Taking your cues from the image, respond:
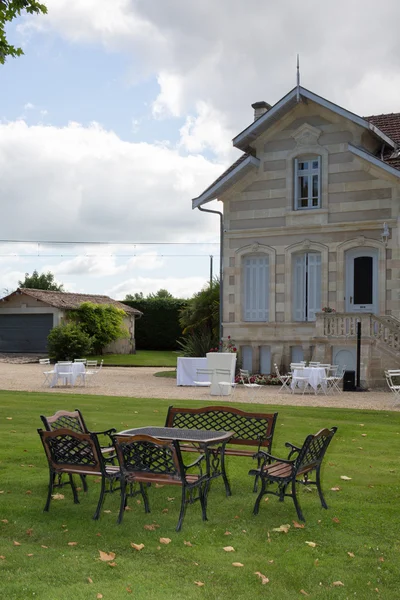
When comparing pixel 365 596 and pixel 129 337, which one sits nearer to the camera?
pixel 365 596

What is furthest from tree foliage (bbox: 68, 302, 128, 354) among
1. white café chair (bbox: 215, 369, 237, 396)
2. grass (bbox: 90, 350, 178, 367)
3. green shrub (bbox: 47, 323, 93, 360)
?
white café chair (bbox: 215, 369, 237, 396)

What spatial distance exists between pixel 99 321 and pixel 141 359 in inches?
114

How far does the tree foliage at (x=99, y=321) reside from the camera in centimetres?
3594

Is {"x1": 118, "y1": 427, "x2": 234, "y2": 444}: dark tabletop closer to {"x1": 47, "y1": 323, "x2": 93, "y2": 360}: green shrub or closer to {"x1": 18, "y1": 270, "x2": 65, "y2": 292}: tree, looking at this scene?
{"x1": 47, "y1": 323, "x2": 93, "y2": 360}: green shrub

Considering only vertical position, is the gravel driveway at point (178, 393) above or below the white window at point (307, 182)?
below

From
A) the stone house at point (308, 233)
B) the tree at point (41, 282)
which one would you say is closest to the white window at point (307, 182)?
the stone house at point (308, 233)

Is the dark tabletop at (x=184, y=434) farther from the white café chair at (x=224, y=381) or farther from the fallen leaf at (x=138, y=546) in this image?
the white café chair at (x=224, y=381)

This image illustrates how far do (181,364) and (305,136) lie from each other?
25.9 ft

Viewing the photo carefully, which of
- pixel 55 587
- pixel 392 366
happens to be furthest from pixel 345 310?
pixel 55 587

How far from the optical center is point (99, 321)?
36.1m

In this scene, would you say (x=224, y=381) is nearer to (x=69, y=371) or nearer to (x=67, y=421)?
(x=69, y=371)

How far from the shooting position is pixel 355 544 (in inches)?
232

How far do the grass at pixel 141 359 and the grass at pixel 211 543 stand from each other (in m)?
23.9

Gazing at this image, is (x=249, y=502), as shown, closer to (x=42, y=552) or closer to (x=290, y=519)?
(x=290, y=519)
